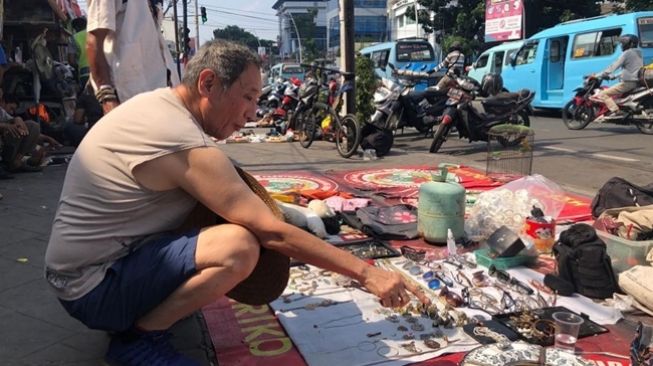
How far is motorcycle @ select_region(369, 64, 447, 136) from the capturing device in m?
8.16

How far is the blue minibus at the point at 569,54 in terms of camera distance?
11.7m

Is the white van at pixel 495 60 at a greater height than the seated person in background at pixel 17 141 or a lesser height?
greater

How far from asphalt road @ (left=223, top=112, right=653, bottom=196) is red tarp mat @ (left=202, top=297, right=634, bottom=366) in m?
3.03

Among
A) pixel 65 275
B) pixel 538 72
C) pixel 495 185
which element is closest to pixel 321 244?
pixel 65 275

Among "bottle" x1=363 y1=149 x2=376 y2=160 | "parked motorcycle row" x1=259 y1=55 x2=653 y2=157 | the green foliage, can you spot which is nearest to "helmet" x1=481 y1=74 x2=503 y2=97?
"parked motorcycle row" x1=259 y1=55 x2=653 y2=157

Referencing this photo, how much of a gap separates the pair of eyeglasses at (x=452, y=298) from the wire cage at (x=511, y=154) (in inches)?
125

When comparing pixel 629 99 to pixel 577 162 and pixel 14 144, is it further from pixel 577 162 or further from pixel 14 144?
pixel 14 144

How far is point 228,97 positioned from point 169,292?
711mm

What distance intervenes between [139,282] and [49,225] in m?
2.62

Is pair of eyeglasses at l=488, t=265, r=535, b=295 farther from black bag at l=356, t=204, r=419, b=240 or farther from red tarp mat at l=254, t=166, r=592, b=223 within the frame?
red tarp mat at l=254, t=166, r=592, b=223

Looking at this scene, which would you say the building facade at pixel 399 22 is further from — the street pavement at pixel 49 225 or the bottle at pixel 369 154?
the bottle at pixel 369 154

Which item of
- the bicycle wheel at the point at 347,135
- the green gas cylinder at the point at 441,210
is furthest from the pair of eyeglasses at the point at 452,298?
the bicycle wheel at the point at 347,135

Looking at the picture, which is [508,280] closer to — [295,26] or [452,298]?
[452,298]

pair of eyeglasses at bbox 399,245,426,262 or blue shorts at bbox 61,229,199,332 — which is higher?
blue shorts at bbox 61,229,199,332
